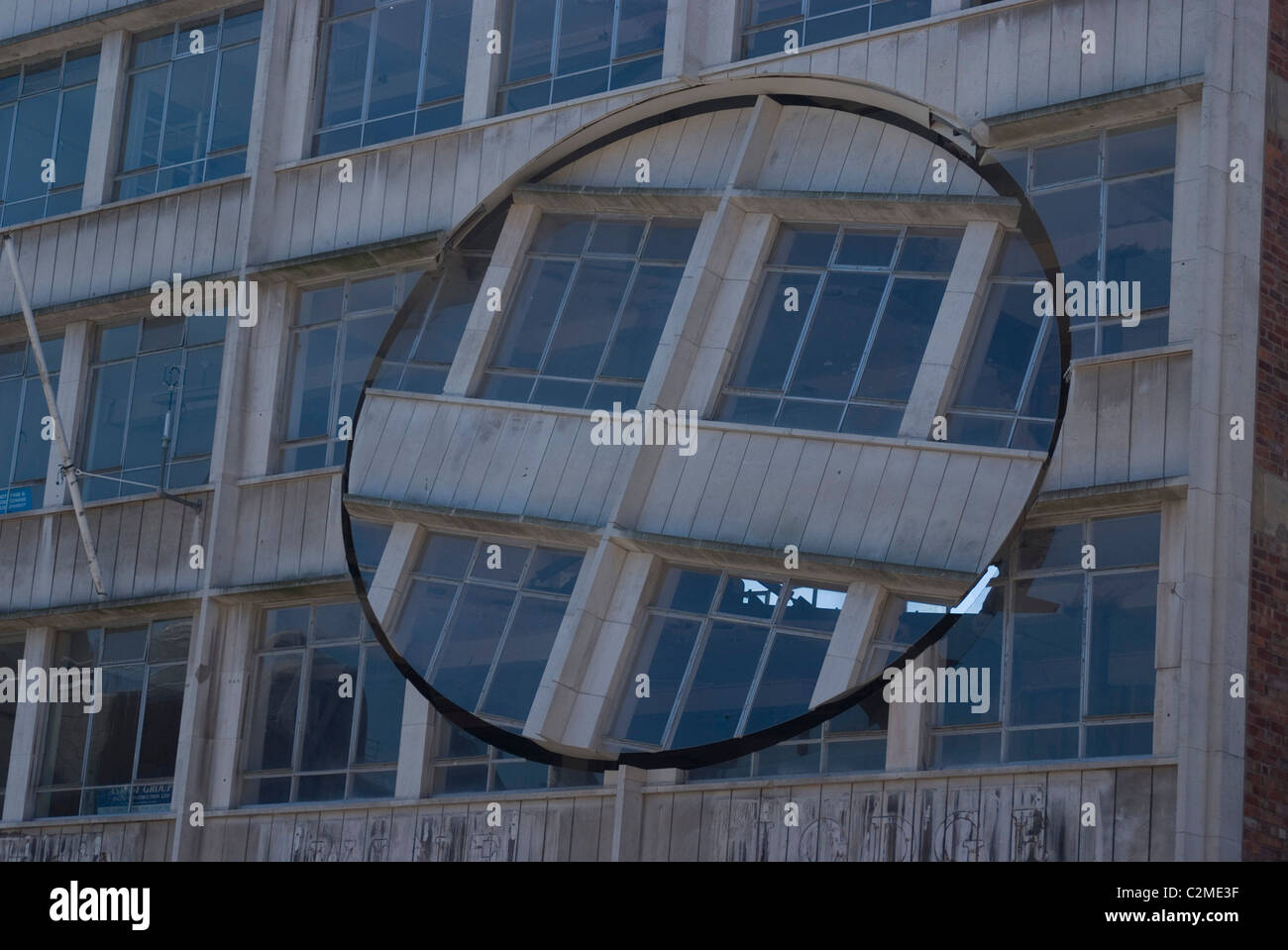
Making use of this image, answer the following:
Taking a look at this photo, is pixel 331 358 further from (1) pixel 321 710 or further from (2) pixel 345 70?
(1) pixel 321 710

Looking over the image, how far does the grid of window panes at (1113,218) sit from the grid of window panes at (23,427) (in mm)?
13586

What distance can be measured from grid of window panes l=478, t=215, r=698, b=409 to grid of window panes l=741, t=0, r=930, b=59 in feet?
7.11

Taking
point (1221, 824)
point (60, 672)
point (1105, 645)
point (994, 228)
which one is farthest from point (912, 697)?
point (60, 672)

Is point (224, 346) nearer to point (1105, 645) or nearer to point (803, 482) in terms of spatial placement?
point (803, 482)

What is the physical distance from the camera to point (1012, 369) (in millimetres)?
20469

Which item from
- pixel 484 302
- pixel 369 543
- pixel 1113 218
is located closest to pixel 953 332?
pixel 1113 218

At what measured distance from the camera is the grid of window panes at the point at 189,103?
27578 millimetres

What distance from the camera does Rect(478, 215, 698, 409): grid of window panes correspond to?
22.7m

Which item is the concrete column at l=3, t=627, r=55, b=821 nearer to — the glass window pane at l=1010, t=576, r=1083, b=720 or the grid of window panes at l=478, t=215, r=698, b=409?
the grid of window panes at l=478, t=215, r=698, b=409

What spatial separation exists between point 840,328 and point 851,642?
10.8 feet

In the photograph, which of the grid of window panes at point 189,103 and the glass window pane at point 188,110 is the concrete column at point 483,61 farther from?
the glass window pane at point 188,110

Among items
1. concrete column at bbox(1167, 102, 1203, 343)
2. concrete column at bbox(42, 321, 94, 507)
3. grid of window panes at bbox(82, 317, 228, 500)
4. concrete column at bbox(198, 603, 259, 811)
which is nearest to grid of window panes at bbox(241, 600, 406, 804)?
concrete column at bbox(198, 603, 259, 811)

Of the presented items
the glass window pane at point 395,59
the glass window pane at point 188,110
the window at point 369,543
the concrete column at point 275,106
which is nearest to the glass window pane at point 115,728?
the window at point 369,543
